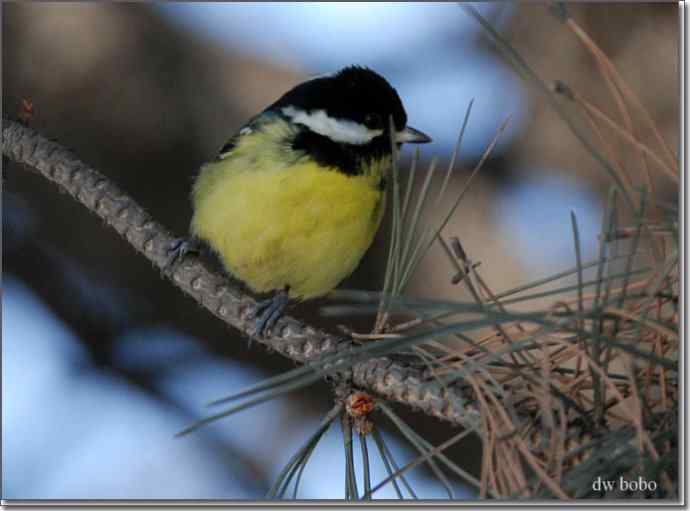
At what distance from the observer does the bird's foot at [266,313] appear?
4.15 feet

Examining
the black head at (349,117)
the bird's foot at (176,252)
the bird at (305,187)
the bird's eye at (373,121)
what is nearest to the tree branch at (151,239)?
the bird's foot at (176,252)

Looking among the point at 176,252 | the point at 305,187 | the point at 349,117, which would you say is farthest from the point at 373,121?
the point at 176,252

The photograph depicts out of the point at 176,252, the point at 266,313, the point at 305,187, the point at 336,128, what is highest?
the point at 336,128

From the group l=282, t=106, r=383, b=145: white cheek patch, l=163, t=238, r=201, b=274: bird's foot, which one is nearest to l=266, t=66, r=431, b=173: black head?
l=282, t=106, r=383, b=145: white cheek patch

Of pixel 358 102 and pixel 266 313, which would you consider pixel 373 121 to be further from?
pixel 266 313

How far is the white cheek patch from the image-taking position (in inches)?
64.9

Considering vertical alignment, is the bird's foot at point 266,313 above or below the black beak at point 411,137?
below

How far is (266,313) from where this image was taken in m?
1.37

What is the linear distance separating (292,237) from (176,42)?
96 cm

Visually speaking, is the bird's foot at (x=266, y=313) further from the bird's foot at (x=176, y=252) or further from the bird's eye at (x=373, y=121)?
the bird's eye at (x=373, y=121)

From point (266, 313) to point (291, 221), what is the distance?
8.9 inches

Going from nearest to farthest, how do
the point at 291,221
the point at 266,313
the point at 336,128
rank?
the point at 266,313 → the point at 291,221 → the point at 336,128

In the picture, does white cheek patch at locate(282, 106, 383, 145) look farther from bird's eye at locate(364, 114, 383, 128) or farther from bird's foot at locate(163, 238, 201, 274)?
bird's foot at locate(163, 238, 201, 274)

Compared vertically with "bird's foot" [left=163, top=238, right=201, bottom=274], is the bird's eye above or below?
above
